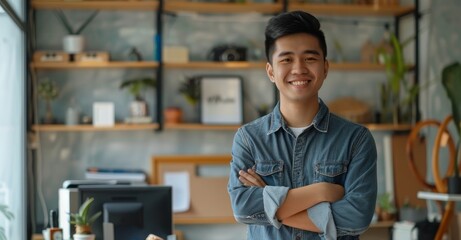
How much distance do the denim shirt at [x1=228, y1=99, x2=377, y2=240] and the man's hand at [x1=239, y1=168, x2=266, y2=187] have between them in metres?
0.02

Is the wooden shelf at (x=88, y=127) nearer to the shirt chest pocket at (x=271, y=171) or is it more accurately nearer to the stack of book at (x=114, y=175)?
the stack of book at (x=114, y=175)

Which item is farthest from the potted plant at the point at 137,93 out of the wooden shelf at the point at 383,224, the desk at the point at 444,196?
the desk at the point at 444,196

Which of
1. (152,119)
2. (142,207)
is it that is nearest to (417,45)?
(152,119)

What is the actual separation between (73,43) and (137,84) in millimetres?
584

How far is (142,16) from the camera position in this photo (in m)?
6.38

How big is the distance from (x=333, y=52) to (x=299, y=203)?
454 centimetres

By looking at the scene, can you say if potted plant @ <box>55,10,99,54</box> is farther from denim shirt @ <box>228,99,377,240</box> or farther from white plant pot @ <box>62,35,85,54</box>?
denim shirt @ <box>228,99,377,240</box>

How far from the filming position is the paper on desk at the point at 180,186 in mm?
6234

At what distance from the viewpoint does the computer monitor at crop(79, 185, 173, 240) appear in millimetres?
3604

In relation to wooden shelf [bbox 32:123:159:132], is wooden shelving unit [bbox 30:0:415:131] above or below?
above

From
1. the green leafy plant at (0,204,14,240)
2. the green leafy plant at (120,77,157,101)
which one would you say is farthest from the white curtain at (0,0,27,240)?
the green leafy plant at (120,77,157,101)

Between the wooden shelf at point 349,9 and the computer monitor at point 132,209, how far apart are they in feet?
9.98

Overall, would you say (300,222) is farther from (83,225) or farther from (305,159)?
(83,225)

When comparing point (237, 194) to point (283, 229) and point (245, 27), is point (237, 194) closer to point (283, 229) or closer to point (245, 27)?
point (283, 229)
